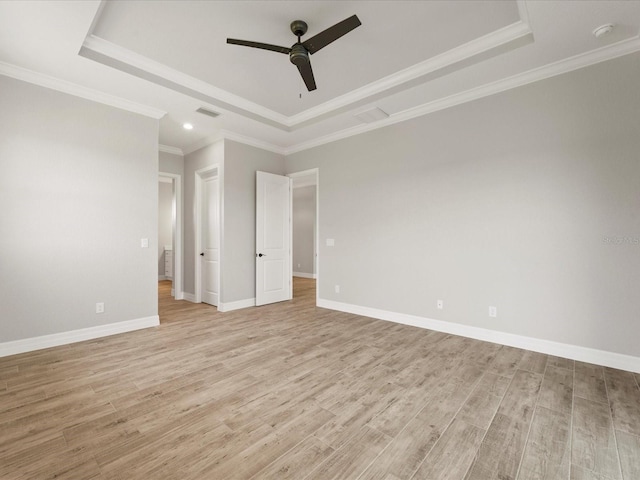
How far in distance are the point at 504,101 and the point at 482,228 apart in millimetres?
1502

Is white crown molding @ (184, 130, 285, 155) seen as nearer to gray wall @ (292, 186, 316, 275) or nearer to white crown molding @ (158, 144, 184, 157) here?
white crown molding @ (158, 144, 184, 157)

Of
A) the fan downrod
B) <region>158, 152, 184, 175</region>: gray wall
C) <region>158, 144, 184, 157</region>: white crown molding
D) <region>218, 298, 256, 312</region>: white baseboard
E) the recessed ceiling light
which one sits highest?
the fan downrod

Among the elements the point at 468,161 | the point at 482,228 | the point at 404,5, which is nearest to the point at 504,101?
the point at 468,161

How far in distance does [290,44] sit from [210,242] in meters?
3.70

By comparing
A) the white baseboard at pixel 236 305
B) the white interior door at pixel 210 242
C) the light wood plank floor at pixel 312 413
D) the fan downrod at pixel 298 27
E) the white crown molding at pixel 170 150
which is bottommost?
the light wood plank floor at pixel 312 413

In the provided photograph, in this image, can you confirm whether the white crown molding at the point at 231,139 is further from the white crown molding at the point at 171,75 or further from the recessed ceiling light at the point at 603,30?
the recessed ceiling light at the point at 603,30

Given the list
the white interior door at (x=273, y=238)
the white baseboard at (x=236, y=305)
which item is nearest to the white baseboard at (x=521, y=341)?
the white interior door at (x=273, y=238)

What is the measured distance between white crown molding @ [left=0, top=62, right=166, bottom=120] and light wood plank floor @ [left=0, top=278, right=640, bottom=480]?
2.96 metres

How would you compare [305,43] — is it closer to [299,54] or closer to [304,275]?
[299,54]

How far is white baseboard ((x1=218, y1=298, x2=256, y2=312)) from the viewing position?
4.77 m

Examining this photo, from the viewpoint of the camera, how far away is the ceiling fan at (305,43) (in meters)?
2.17

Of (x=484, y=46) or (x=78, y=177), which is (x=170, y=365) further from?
(x=484, y=46)

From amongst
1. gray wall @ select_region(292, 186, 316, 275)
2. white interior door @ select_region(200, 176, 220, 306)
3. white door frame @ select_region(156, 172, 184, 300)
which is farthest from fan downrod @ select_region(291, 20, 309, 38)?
gray wall @ select_region(292, 186, 316, 275)

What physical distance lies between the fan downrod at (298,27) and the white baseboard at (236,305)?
3943mm
